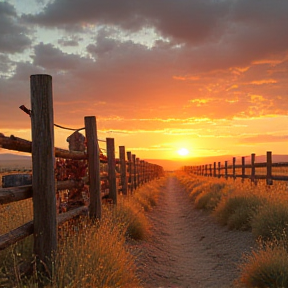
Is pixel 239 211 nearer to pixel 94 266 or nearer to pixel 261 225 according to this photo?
pixel 261 225

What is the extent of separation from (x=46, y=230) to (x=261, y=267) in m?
2.67

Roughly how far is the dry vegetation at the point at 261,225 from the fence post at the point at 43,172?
2.55 meters

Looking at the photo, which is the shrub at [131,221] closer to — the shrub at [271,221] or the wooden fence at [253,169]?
the shrub at [271,221]

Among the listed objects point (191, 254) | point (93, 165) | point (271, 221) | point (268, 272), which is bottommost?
point (191, 254)

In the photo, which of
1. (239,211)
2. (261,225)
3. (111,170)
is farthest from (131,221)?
(239,211)

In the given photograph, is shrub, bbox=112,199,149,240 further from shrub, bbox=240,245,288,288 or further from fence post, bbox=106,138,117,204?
shrub, bbox=240,245,288,288

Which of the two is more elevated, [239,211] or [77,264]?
[77,264]

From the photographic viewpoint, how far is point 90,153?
274 inches

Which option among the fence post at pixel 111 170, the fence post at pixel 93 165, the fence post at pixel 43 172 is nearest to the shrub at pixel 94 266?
the fence post at pixel 43 172

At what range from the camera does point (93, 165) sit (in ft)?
22.9

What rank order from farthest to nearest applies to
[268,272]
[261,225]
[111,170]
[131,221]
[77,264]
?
1. [111,170]
2. [131,221]
3. [261,225]
4. [268,272]
5. [77,264]

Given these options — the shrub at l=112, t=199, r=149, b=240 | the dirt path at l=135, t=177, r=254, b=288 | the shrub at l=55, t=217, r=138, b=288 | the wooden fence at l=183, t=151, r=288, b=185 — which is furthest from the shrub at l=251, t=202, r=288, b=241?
the wooden fence at l=183, t=151, r=288, b=185

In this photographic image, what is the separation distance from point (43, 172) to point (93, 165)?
2635 millimetres

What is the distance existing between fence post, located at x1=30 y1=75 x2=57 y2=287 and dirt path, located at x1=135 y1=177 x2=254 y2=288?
1676 mm
